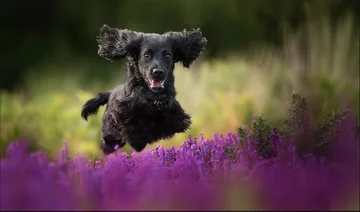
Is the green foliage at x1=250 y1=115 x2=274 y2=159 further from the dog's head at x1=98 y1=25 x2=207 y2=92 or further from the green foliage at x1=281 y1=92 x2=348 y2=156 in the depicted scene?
the dog's head at x1=98 y1=25 x2=207 y2=92

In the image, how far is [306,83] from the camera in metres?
5.95

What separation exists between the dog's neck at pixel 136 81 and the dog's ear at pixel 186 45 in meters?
0.30

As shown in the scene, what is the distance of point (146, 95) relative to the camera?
358 cm

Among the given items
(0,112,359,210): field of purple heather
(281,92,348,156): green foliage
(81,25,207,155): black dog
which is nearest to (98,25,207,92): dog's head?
(81,25,207,155): black dog

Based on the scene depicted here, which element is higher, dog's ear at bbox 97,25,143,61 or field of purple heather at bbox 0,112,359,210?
dog's ear at bbox 97,25,143,61

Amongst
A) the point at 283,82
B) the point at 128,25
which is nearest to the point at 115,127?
the point at 283,82

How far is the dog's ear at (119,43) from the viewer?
374 cm

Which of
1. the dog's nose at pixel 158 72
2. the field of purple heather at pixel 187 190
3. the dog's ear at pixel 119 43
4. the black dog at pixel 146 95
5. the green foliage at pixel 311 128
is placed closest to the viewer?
the field of purple heather at pixel 187 190

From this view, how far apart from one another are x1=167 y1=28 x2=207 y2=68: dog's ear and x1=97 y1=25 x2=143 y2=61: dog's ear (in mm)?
221

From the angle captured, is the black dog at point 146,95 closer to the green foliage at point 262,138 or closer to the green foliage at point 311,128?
the green foliage at point 262,138

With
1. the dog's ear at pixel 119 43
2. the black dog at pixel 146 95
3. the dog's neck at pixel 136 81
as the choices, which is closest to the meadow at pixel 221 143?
the black dog at pixel 146 95

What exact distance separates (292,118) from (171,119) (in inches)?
50.1

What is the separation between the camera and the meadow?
1.32 m

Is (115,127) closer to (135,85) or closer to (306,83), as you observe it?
(135,85)
